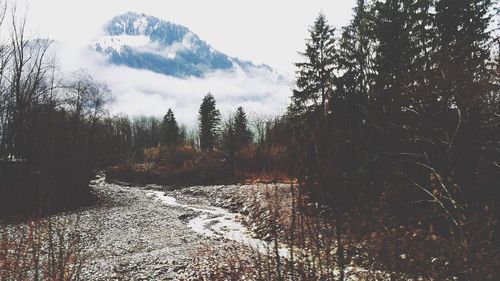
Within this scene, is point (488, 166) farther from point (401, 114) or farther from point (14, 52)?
point (14, 52)

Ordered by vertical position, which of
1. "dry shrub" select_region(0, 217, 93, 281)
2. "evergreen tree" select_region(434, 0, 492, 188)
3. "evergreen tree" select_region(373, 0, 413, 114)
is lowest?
"dry shrub" select_region(0, 217, 93, 281)

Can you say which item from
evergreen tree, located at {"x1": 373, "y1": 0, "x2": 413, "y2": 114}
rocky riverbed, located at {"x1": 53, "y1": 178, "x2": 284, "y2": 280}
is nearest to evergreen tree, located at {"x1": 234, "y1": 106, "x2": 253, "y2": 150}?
rocky riverbed, located at {"x1": 53, "y1": 178, "x2": 284, "y2": 280}

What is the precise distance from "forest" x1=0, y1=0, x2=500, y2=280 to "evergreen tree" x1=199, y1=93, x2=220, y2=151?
101 feet

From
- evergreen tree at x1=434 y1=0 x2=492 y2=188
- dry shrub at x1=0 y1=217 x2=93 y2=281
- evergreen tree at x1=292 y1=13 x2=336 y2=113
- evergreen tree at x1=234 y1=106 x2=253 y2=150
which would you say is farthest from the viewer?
evergreen tree at x1=234 y1=106 x2=253 y2=150

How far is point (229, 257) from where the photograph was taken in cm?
1294

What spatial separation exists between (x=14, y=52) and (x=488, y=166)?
25.4m

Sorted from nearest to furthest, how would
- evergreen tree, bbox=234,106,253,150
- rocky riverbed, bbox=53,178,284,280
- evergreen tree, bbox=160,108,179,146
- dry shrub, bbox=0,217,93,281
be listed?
1. dry shrub, bbox=0,217,93,281
2. rocky riverbed, bbox=53,178,284,280
3. evergreen tree, bbox=234,106,253,150
4. evergreen tree, bbox=160,108,179,146

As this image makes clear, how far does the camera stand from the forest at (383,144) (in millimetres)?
3807

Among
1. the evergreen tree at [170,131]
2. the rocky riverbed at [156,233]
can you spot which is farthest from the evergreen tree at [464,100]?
the evergreen tree at [170,131]

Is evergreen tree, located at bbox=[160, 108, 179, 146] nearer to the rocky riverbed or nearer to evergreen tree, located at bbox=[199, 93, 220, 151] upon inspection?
evergreen tree, located at bbox=[199, 93, 220, 151]

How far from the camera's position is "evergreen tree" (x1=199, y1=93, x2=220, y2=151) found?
65.2m

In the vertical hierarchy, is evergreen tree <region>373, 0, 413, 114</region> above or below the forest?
above

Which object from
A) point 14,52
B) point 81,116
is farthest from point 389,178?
point 81,116

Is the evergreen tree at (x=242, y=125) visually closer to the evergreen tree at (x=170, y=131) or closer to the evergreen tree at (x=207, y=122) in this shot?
the evergreen tree at (x=207, y=122)
